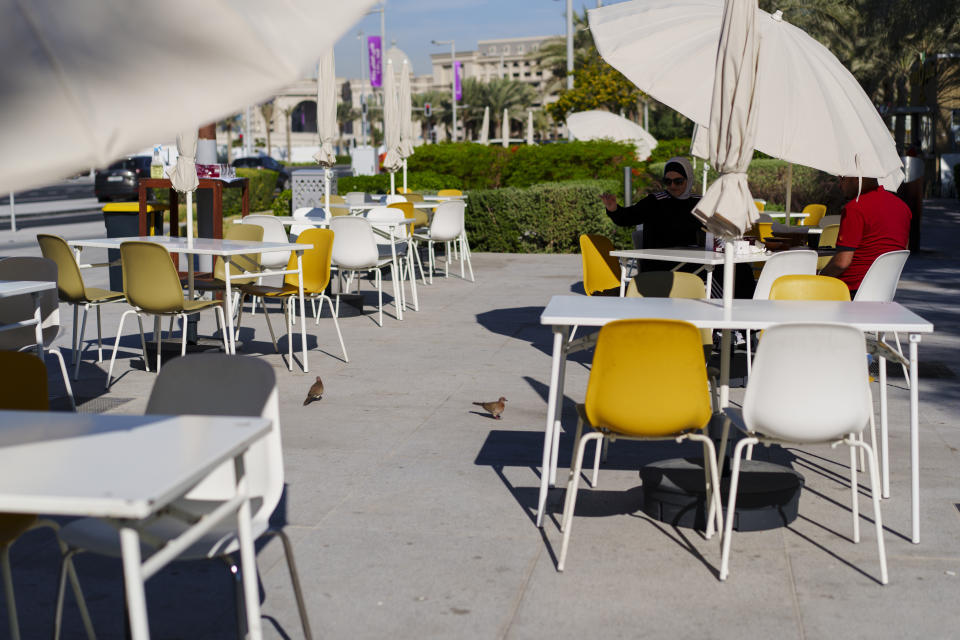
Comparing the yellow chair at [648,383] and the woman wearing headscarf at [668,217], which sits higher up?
the woman wearing headscarf at [668,217]

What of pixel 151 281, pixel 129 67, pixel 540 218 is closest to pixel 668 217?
pixel 151 281

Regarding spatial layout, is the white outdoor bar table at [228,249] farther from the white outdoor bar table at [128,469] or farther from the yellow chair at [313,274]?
the white outdoor bar table at [128,469]

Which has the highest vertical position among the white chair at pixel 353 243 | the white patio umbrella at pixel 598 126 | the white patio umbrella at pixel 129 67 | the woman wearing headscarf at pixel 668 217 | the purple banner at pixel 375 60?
the purple banner at pixel 375 60

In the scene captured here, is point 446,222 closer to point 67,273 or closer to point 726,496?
point 67,273

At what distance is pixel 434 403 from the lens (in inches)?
268

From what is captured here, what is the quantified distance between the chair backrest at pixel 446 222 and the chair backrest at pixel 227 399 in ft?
30.4

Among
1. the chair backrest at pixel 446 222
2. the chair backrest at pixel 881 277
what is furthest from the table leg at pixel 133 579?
the chair backrest at pixel 446 222

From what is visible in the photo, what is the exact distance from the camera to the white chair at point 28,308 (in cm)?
585

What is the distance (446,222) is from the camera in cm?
1267

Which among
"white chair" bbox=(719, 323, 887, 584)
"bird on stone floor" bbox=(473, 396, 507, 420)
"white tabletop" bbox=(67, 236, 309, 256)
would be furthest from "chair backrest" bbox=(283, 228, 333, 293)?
"white chair" bbox=(719, 323, 887, 584)

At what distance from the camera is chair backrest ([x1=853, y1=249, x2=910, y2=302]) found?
6.45m

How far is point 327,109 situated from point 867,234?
630 centimetres

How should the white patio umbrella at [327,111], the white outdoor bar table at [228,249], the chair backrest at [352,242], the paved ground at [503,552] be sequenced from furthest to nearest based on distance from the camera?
the white patio umbrella at [327,111] → the chair backrest at [352,242] → the white outdoor bar table at [228,249] → the paved ground at [503,552]

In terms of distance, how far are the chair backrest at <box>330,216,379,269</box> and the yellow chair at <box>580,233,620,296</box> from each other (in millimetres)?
2378
